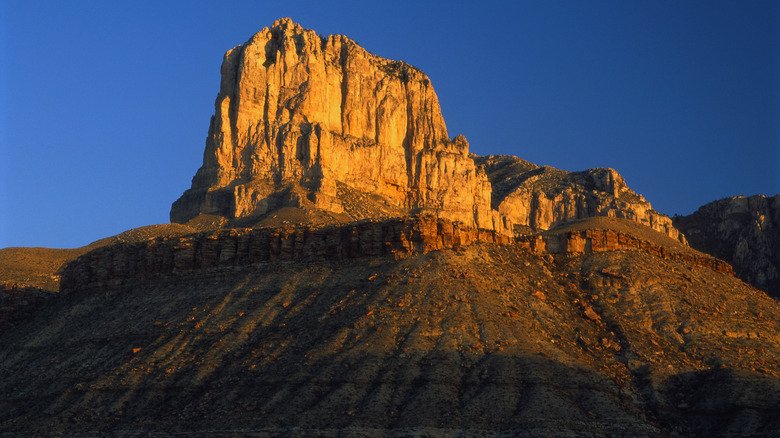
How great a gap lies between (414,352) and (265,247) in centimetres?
2263

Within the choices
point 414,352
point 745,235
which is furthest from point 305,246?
point 745,235

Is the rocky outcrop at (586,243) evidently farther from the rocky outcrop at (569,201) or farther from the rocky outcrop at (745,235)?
the rocky outcrop at (569,201)

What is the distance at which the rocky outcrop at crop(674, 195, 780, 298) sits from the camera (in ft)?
526

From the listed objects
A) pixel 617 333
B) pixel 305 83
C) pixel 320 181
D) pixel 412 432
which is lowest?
pixel 412 432

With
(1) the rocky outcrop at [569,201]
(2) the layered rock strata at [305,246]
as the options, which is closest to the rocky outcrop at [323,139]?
(1) the rocky outcrop at [569,201]

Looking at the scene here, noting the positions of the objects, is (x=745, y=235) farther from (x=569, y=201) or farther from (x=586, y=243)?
(x=586, y=243)

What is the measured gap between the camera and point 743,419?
194 feet

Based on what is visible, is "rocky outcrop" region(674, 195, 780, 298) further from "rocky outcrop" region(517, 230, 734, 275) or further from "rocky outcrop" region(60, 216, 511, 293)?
"rocky outcrop" region(60, 216, 511, 293)

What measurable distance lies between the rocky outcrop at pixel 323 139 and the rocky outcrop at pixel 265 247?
149 feet

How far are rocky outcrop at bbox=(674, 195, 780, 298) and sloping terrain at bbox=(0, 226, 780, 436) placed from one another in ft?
246

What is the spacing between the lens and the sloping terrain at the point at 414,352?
193 feet

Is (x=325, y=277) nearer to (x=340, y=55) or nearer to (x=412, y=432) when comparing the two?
(x=412, y=432)

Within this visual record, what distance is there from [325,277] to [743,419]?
2984 cm

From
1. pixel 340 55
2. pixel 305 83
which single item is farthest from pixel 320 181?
pixel 340 55
